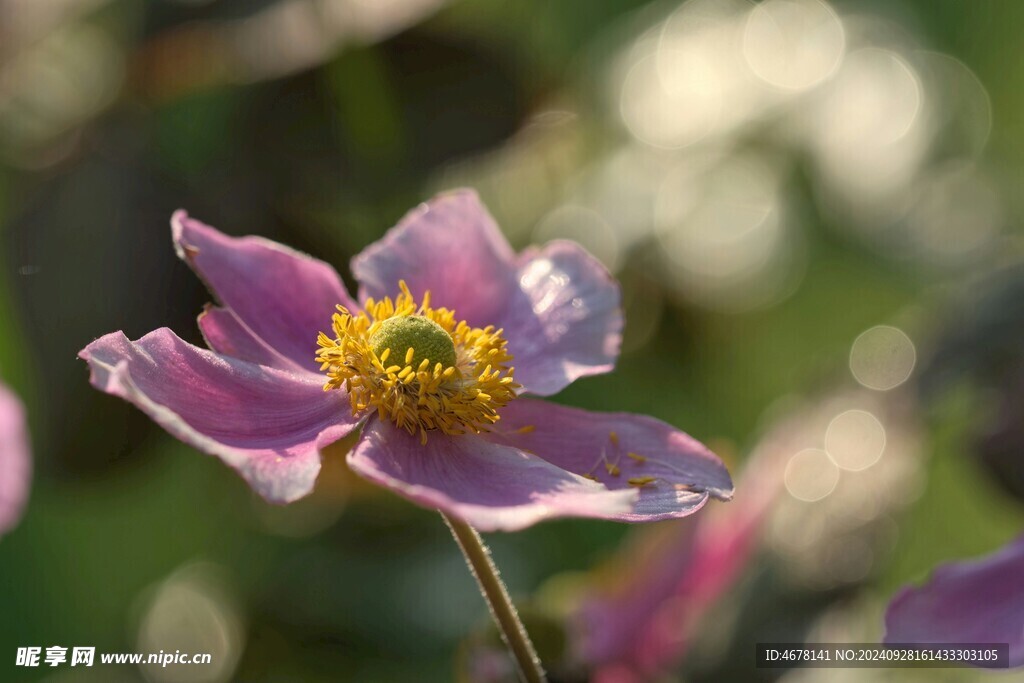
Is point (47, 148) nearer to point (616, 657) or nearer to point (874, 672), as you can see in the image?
point (616, 657)

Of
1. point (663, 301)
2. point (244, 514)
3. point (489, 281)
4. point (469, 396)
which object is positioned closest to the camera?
point (469, 396)

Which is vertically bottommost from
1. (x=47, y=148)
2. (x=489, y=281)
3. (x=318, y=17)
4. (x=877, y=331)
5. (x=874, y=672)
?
(x=874, y=672)

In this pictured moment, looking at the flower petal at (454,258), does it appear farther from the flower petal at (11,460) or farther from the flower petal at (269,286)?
the flower petal at (11,460)

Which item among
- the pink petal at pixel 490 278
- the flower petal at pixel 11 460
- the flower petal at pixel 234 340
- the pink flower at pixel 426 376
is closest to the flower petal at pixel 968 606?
the pink flower at pixel 426 376

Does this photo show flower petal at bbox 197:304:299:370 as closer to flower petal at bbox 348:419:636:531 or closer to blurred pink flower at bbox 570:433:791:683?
flower petal at bbox 348:419:636:531

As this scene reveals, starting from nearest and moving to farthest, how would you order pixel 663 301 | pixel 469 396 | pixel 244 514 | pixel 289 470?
pixel 289 470 → pixel 469 396 → pixel 244 514 → pixel 663 301

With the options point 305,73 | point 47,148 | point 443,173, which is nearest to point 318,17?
point 305,73

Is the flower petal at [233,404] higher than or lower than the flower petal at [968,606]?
higher
